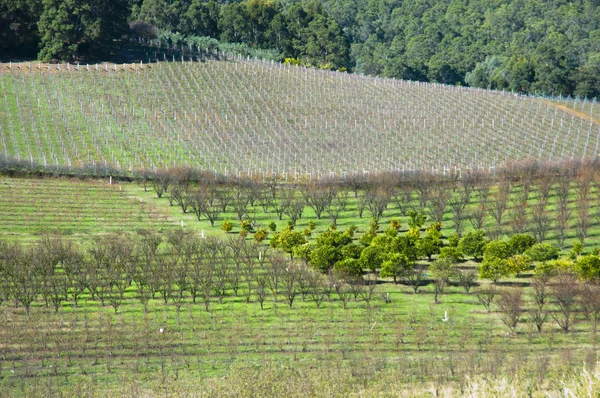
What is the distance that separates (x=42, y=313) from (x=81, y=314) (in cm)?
241

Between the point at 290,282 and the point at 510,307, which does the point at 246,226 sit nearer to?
the point at 290,282

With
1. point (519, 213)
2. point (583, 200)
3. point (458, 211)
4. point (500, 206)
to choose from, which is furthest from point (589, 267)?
point (583, 200)

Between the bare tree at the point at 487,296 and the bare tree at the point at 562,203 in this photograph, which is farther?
the bare tree at the point at 562,203

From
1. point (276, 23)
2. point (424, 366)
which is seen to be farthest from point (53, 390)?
point (276, 23)

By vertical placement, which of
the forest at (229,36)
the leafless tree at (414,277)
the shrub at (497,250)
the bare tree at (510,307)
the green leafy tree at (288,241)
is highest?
the bare tree at (510,307)

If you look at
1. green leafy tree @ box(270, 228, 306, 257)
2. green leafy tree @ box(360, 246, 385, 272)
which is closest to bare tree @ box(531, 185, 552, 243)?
green leafy tree @ box(360, 246, 385, 272)

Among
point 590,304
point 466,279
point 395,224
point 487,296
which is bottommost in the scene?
point 395,224

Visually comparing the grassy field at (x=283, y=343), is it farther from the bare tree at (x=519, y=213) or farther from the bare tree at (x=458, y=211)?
the bare tree at (x=458, y=211)

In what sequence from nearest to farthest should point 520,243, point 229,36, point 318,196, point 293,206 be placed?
1. point 520,243
2. point 293,206
3. point 318,196
4. point 229,36

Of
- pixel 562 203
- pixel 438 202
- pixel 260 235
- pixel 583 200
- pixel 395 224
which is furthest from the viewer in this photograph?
pixel 438 202

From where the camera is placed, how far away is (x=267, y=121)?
436ft

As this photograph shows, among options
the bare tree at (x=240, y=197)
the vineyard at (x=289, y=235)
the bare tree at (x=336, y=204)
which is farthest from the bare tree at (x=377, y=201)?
the bare tree at (x=240, y=197)

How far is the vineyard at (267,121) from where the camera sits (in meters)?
118

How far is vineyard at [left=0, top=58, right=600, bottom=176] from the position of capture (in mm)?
117500
